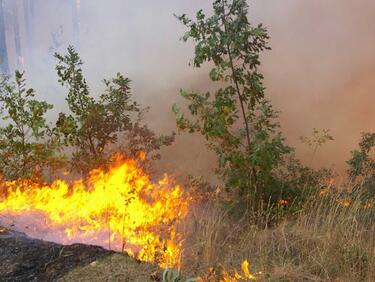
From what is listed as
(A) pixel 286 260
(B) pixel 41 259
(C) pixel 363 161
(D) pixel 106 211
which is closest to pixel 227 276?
(A) pixel 286 260

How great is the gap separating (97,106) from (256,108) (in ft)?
13.8

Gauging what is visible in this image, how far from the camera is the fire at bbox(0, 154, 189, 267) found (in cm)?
682

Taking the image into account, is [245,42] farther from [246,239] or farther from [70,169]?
[70,169]

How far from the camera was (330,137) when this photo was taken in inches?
379

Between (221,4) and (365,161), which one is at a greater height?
(221,4)

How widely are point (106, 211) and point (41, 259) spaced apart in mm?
2316

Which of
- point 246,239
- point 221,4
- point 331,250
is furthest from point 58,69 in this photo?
point 331,250

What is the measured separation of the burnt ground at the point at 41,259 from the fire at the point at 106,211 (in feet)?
2.67

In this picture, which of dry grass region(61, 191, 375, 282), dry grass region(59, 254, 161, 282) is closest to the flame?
dry grass region(61, 191, 375, 282)

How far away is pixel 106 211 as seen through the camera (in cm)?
756

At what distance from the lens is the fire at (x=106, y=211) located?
22.4 feet

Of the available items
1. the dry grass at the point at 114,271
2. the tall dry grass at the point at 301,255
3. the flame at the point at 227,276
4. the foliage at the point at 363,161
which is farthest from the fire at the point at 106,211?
the foliage at the point at 363,161

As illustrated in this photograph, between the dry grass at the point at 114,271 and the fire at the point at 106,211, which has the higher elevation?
the fire at the point at 106,211

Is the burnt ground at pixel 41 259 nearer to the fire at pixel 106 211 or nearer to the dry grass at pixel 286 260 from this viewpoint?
the dry grass at pixel 286 260
